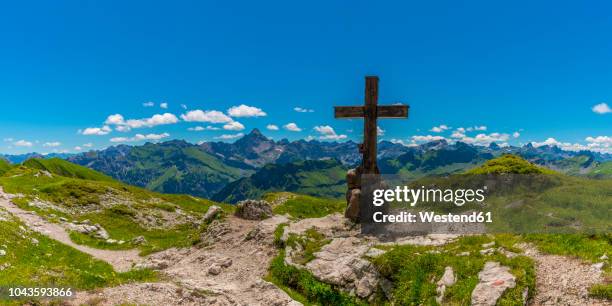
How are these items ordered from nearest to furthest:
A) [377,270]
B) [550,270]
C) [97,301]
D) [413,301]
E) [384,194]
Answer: [97,301] → [550,270] → [413,301] → [377,270] → [384,194]

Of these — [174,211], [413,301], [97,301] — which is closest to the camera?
[97,301]

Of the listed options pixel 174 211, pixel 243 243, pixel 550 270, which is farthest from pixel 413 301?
pixel 174 211

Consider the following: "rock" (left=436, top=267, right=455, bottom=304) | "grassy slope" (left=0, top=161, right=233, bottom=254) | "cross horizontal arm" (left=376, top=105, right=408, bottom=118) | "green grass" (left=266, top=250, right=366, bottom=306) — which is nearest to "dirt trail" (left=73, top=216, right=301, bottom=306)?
"green grass" (left=266, top=250, right=366, bottom=306)

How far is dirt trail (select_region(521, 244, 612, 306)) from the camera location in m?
12.7

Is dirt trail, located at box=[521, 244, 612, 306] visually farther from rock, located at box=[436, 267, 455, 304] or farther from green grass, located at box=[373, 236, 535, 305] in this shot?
rock, located at box=[436, 267, 455, 304]

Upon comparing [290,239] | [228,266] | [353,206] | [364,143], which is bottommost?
[228,266]

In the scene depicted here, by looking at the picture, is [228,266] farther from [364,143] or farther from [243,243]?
[364,143]

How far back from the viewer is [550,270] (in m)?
14.5

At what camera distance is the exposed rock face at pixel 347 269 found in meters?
17.6

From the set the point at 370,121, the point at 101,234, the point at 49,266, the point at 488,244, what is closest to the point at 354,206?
the point at 370,121

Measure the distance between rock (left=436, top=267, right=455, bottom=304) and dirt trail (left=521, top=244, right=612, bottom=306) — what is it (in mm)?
3022

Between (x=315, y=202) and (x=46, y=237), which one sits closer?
(x=46, y=237)

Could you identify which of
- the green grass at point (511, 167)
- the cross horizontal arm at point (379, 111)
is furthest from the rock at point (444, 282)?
the green grass at point (511, 167)

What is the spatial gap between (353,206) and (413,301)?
12180 millimetres
